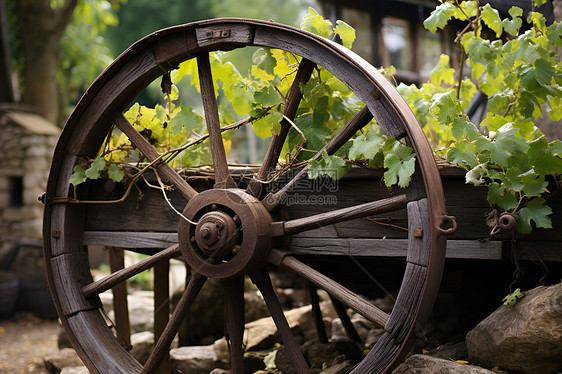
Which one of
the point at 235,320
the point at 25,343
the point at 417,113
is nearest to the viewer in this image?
the point at 235,320

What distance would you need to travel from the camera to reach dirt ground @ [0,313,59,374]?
12.2ft

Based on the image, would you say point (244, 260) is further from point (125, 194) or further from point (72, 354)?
point (72, 354)

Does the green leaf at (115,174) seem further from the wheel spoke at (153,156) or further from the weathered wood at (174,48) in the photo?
the weathered wood at (174,48)

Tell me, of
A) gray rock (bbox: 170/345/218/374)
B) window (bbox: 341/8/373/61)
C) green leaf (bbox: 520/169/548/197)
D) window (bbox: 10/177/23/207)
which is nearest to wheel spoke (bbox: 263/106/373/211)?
green leaf (bbox: 520/169/548/197)

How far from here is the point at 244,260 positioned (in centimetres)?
198

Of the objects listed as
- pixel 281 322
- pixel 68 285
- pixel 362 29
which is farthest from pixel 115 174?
pixel 362 29

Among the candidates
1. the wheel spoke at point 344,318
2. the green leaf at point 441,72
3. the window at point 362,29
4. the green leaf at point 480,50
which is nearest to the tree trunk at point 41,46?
the window at point 362,29

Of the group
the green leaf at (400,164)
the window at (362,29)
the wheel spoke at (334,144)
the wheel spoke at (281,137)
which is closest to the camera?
the green leaf at (400,164)

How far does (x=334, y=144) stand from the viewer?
197 centimetres

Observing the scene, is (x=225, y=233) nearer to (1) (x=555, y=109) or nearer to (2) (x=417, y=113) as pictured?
(2) (x=417, y=113)

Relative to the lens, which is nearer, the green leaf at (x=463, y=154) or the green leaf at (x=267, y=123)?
the green leaf at (x=463, y=154)

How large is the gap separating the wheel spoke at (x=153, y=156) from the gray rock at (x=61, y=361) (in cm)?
176

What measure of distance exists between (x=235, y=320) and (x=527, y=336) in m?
1.13

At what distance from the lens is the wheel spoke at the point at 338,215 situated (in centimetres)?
185
